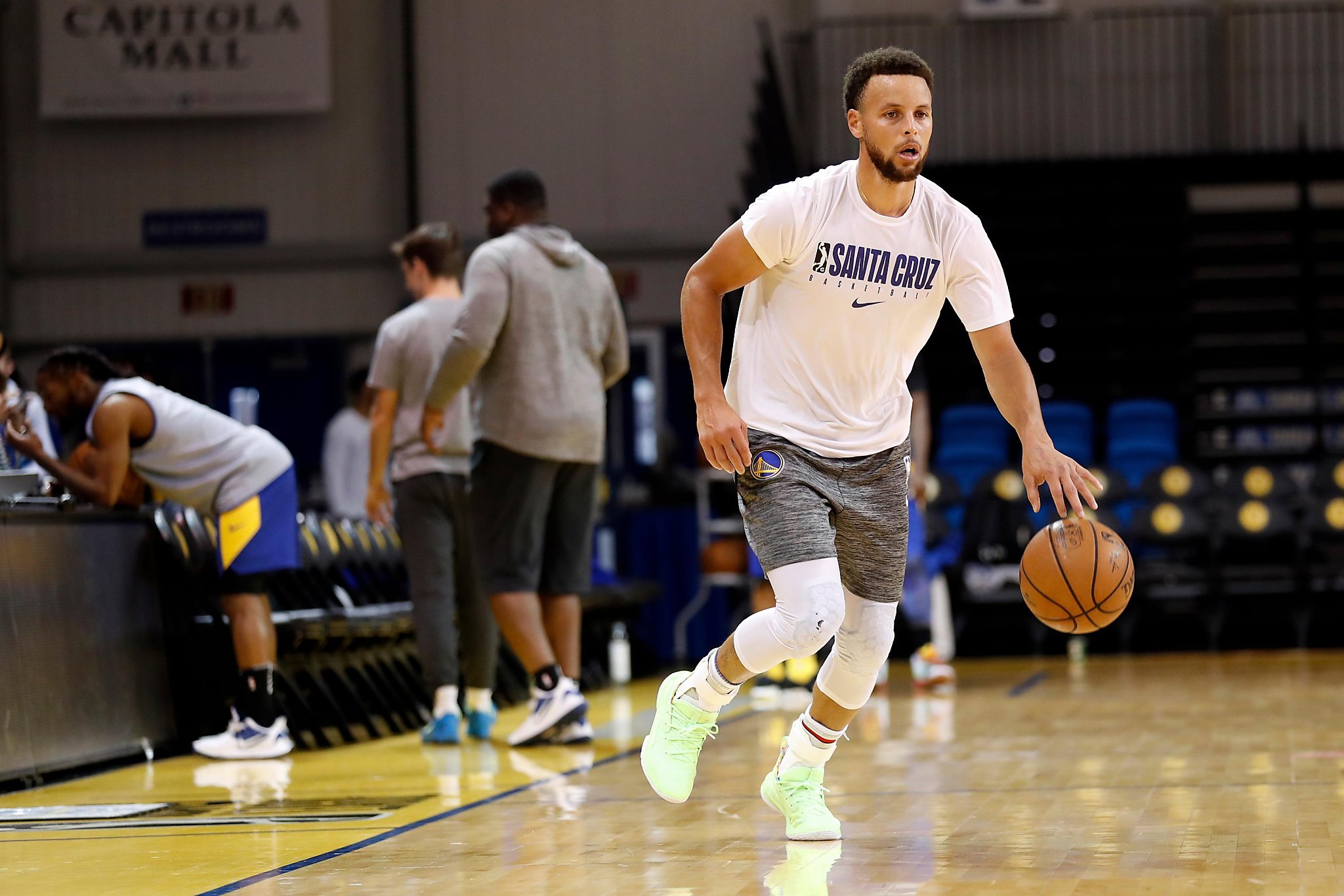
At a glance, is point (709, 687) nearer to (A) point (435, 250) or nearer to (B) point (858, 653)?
(B) point (858, 653)

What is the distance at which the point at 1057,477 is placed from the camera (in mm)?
3436

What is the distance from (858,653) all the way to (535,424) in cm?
232

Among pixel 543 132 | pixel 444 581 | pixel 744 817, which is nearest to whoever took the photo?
pixel 744 817

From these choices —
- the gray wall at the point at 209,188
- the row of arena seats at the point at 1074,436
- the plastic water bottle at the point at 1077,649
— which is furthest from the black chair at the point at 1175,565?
the gray wall at the point at 209,188

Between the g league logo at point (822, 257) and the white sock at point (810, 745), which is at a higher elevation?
the g league logo at point (822, 257)

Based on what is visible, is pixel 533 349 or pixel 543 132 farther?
pixel 543 132

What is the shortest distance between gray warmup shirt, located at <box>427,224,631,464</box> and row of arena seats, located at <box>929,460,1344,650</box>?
15.9ft

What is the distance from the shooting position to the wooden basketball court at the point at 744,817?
3.17m

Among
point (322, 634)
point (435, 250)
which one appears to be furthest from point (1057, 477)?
point (322, 634)

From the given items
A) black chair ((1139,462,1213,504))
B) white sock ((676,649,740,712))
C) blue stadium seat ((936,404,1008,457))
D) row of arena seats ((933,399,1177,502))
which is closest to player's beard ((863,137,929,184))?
white sock ((676,649,740,712))

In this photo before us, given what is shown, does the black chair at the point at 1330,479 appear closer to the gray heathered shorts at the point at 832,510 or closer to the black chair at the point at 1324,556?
the black chair at the point at 1324,556

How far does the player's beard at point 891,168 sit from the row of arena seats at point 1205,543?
6.99m

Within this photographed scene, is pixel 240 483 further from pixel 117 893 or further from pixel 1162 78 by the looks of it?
pixel 1162 78

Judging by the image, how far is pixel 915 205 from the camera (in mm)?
3641
